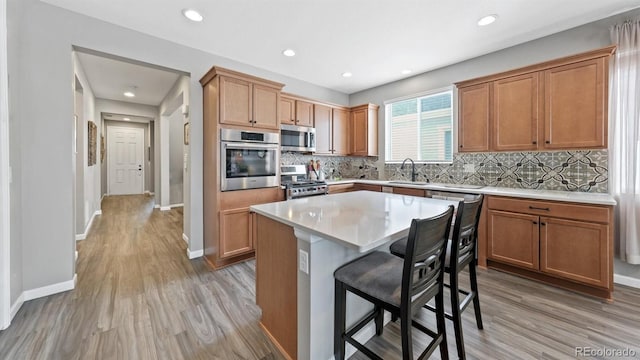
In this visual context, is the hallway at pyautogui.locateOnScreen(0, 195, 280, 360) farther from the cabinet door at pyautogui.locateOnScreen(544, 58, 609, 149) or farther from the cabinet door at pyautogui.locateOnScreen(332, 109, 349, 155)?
the cabinet door at pyautogui.locateOnScreen(544, 58, 609, 149)

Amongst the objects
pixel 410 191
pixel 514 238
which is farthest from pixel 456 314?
pixel 410 191

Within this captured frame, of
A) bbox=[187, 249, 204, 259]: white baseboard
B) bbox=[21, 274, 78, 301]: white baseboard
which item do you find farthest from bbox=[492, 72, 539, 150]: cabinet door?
bbox=[21, 274, 78, 301]: white baseboard

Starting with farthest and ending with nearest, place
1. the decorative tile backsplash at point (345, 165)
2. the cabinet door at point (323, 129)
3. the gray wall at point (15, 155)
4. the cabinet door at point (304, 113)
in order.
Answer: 1. the decorative tile backsplash at point (345, 165)
2. the cabinet door at point (323, 129)
3. the cabinet door at point (304, 113)
4. the gray wall at point (15, 155)

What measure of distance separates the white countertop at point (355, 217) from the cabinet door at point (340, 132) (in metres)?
2.67

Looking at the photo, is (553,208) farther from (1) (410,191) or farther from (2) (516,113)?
(1) (410,191)

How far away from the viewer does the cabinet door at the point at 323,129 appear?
446 cm

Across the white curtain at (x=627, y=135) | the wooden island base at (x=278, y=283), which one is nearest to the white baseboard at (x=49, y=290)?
the wooden island base at (x=278, y=283)

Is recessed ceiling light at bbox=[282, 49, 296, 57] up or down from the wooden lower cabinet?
up

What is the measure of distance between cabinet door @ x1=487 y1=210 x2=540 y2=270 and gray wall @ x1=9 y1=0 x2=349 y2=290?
441cm

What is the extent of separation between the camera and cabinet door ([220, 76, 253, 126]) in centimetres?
294

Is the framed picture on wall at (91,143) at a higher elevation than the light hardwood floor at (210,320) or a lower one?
higher

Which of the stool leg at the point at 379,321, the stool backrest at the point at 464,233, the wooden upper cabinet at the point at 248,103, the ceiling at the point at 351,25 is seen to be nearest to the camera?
the stool backrest at the point at 464,233

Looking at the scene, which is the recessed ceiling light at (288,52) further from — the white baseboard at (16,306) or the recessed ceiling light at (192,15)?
the white baseboard at (16,306)

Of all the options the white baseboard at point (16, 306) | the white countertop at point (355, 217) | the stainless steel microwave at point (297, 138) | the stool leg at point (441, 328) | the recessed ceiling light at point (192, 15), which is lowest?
the white baseboard at point (16, 306)
